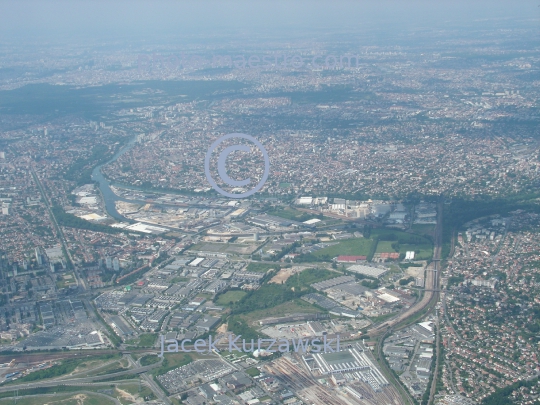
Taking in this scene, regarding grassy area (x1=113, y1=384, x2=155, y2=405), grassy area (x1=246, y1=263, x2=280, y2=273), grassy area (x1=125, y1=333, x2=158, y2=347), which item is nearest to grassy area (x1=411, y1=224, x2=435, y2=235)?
grassy area (x1=246, y1=263, x2=280, y2=273)

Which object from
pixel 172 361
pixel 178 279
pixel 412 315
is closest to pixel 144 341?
pixel 172 361

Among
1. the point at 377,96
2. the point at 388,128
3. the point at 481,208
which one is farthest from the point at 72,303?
the point at 377,96

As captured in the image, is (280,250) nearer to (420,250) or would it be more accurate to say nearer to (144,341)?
(420,250)

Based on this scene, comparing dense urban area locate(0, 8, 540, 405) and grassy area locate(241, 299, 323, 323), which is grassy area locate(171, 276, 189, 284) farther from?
A: grassy area locate(241, 299, 323, 323)

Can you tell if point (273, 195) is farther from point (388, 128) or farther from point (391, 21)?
point (391, 21)

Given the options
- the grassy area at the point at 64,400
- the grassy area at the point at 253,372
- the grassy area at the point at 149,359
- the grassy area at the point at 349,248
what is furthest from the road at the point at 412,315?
the grassy area at the point at 64,400
